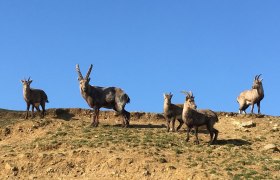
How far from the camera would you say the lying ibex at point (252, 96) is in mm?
42312

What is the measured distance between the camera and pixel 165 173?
26.1m

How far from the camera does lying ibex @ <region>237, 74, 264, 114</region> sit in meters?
42.3

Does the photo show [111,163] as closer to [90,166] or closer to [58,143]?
[90,166]

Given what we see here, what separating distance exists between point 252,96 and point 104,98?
1344cm

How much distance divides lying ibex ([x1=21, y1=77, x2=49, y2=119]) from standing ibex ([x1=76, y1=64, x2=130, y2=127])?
5598mm

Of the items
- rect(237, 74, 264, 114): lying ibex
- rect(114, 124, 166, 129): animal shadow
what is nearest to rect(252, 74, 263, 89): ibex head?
rect(237, 74, 264, 114): lying ibex

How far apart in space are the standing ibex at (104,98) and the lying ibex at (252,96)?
38.7ft

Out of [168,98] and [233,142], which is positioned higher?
[168,98]

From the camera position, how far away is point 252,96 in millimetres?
43000

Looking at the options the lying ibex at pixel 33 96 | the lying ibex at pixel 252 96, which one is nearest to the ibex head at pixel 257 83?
the lying ibex at pixel 252 96

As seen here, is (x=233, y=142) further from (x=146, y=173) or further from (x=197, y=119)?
(x=146, y=173)

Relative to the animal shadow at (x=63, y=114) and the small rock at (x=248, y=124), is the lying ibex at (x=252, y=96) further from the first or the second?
the animal shadow at (x=63, y=114)

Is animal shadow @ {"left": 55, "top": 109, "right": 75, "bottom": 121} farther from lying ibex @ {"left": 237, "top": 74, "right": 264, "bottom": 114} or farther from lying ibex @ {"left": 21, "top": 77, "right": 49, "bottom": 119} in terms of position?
lying ibex @ {"left": 237, "top": 74, "right": 264, "bottom": 114}

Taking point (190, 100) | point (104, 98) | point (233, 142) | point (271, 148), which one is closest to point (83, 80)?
point (104, 98)
